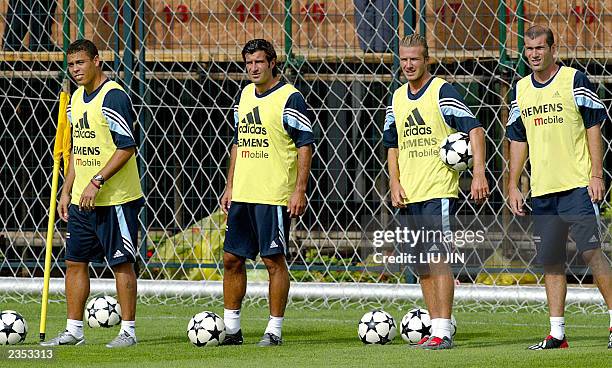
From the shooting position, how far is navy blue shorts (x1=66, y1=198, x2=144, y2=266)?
7.49 metres

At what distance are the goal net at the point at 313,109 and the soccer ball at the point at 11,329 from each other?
3019 millimetres

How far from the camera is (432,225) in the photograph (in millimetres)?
7250

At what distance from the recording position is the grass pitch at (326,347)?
6.62 m

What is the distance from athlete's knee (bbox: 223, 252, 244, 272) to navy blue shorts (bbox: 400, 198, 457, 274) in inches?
39.6

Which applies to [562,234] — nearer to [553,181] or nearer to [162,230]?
[553,181]

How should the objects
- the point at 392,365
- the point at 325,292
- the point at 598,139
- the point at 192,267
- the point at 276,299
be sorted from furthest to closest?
the point at 192,267, the point at 325,292, the point at 276,299, the point at 598,139, the point at 392,365

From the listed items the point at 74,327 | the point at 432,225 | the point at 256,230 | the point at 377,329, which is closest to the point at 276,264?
the point at 256,230

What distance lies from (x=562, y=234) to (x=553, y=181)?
28 centimetres

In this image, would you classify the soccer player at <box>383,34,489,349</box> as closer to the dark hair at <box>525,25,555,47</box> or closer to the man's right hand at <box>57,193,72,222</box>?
the dark hair at <box>525,25,555,47</box>

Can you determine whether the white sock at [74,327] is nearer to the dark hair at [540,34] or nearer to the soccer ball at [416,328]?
the soccer ball at [416,328]

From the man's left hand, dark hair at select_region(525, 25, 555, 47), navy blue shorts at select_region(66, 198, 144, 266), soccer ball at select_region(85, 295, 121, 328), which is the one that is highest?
dark hair at select_region(525, 25, 555, 47)

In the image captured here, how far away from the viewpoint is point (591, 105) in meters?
7.06

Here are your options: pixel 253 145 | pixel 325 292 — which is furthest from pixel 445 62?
pixel 253 145

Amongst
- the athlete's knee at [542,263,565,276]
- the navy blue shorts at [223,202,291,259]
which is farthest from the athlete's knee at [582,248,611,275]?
the navy blue shorts at [223,202,291,259]
